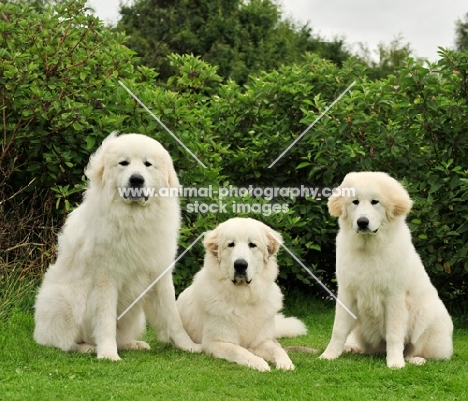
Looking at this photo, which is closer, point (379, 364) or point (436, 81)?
point (379, 364)

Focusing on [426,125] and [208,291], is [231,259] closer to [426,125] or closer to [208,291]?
[208,291]

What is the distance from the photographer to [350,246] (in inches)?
241

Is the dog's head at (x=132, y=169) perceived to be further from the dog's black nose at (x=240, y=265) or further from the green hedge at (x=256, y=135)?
the green hedge at (x=256, y=135)

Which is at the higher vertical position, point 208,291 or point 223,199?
point 223,199

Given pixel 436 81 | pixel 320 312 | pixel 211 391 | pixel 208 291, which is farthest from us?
pixel 320 312

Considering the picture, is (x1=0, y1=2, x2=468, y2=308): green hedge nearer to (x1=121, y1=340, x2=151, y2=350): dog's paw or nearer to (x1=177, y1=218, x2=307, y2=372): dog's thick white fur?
(x1=121, y1=340, x2=151, y2=350): dog's paw

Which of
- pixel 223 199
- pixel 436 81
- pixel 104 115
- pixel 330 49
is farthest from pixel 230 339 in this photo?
pixel 330 49

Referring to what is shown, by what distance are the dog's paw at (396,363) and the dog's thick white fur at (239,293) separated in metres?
0.83

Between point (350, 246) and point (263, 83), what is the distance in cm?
422

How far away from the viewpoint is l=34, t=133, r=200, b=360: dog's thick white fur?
6062 mm

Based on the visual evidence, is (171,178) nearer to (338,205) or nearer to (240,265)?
(240,265)

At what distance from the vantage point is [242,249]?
608cm

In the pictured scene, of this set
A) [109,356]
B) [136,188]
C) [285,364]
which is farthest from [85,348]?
[285,364]

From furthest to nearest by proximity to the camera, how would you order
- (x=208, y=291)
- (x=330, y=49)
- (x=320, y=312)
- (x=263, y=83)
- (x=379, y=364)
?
(x=330, y=49), (x=263, y=83), (x=320, y=312), (x=208, y=291), (x=379, y=364)
